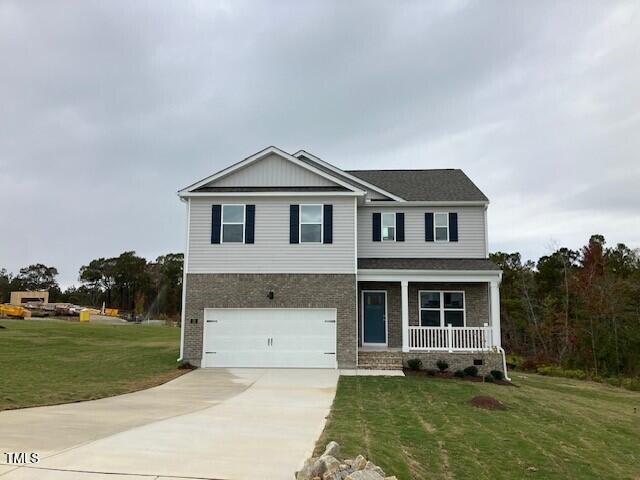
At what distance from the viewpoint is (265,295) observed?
17.4 m

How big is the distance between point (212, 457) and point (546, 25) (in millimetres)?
15040

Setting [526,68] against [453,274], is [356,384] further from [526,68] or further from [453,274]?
[526,68]

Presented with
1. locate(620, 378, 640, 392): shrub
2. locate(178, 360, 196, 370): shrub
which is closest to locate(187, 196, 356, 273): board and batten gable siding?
locate(178, 360, 196, 370): shrub

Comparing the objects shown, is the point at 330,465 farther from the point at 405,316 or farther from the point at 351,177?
the point at 351,177

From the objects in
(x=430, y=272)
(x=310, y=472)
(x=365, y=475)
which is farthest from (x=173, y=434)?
(x=430, y=272)

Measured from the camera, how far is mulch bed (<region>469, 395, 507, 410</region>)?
11569 millimetres

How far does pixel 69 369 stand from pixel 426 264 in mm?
12301

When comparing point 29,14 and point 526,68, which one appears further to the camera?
point 526,68

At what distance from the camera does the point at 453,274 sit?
1744 centimetres

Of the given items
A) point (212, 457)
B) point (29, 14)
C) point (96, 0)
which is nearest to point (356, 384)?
point (212, 457)

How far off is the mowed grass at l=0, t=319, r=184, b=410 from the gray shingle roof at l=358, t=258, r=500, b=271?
24.7ft

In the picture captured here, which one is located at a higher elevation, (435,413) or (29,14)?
(29,14)

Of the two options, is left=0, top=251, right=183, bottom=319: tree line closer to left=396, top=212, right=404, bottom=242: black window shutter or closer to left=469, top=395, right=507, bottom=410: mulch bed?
left=396, top=212, right=404, bottom=242: black window shutter

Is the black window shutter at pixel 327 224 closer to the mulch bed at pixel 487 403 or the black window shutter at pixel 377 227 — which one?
the black window shutter at pixel 377 227
